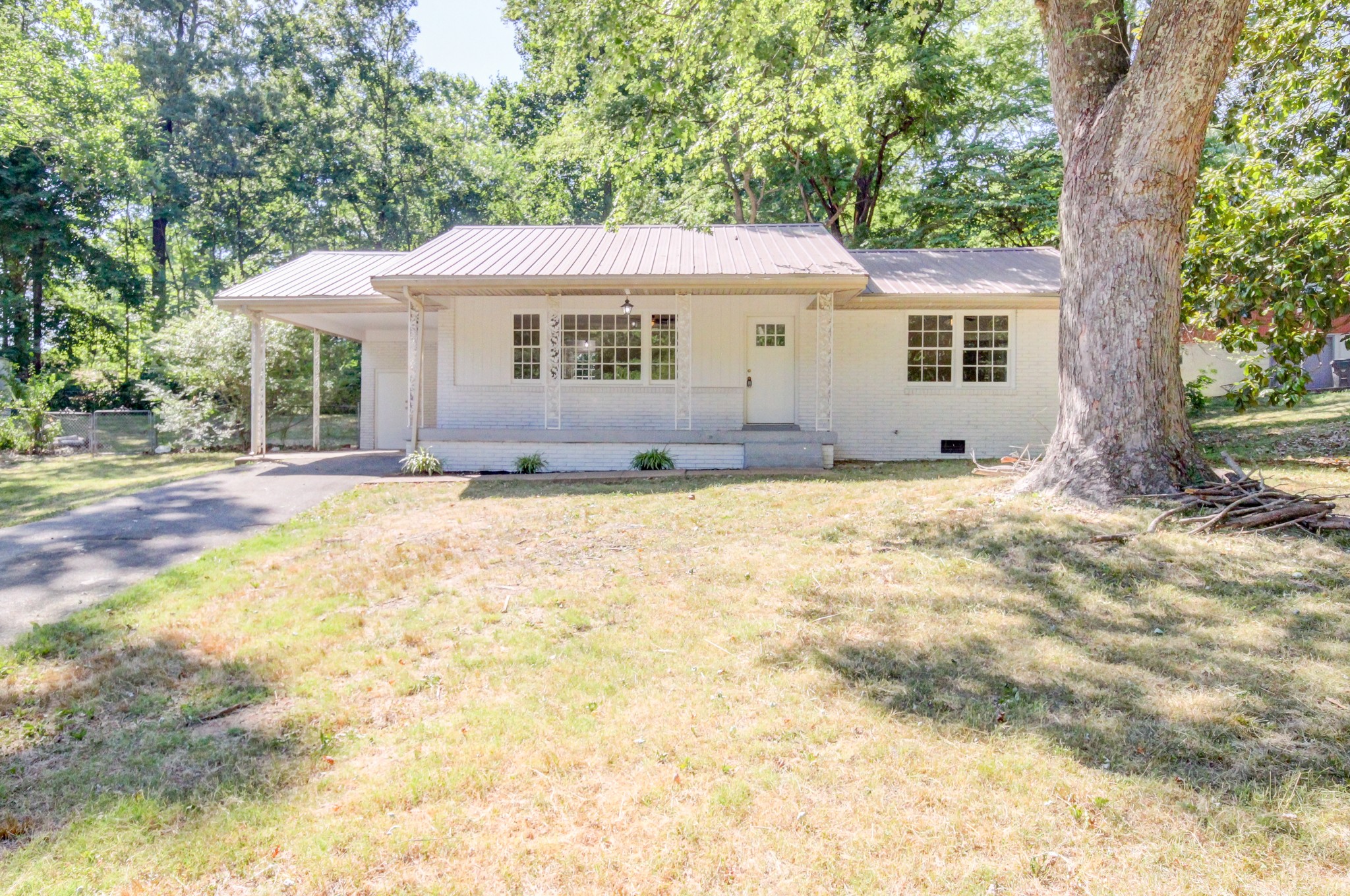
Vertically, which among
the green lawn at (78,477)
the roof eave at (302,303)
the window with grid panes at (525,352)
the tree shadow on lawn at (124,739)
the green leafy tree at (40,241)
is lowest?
the tree shadow on lawn at (124,739)

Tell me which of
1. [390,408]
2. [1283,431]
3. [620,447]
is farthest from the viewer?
[390,408]

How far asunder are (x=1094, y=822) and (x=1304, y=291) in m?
7.66

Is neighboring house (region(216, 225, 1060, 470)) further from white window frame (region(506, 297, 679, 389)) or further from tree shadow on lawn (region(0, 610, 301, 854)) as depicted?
tree shadow on lawn (region(0, 610, 301, 854))

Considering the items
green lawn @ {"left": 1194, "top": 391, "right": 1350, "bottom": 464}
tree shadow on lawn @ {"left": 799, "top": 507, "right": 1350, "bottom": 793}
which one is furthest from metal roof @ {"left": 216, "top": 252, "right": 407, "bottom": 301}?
green lawn @ {"left": 1194, "top": 391, "right": 1350, "bottom": 464}

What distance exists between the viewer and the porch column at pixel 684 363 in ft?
38.0

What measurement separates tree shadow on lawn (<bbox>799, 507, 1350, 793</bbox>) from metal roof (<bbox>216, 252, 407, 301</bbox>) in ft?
31.8

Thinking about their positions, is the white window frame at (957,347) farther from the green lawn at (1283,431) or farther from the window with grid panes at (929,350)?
the green lawn at (1283,431)

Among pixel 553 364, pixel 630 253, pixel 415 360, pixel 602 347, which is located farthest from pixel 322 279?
pixel 630 253

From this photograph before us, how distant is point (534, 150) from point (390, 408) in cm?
1626

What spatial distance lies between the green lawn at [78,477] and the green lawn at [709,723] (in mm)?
4761

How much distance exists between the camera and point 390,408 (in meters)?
15.6

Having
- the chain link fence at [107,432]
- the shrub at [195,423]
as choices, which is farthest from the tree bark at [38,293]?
the shrub at [195,423]

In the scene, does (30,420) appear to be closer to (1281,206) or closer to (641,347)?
(641,347)

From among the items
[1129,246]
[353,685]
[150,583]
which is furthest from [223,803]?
[1129,246]
